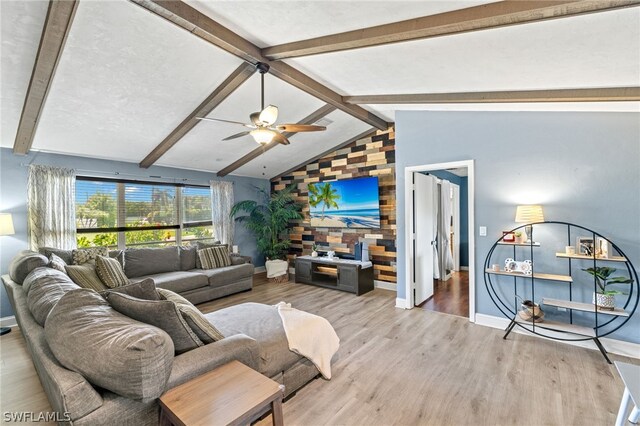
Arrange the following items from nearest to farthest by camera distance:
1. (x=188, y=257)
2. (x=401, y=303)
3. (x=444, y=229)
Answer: (x=401, y=303) → (x=188, y=257) → (x=444, y=229)

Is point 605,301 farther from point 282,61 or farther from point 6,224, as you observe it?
point 6,224

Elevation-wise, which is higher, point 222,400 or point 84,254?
point 84,254

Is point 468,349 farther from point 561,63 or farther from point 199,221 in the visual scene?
point 199,221

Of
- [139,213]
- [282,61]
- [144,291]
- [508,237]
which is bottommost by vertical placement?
[144,291]

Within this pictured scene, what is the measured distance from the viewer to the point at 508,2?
5.65 ft

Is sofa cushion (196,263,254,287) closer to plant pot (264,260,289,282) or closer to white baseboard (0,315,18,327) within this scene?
plant pot (264,260,289,282)

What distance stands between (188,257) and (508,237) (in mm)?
5139

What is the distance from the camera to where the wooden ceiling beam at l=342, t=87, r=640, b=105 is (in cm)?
262

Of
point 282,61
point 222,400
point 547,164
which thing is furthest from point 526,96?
point 222,400

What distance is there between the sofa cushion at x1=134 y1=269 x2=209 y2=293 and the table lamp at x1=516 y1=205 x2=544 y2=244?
4.61m

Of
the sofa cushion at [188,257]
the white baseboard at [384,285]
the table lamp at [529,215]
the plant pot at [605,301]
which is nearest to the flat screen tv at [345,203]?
the white baseboard at [384,285]

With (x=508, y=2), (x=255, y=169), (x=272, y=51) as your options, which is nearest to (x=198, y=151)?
(x=255, y=169)

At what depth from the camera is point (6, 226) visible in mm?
3682

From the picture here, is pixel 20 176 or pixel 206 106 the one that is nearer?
pixel 206 106
